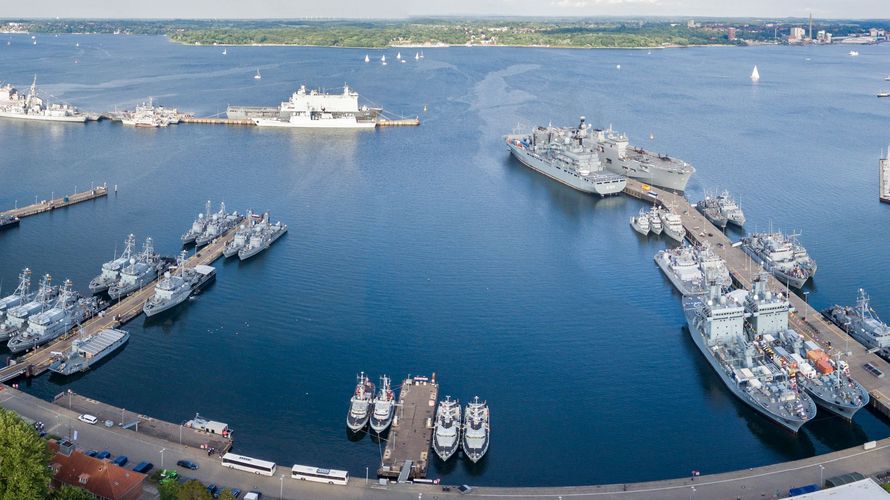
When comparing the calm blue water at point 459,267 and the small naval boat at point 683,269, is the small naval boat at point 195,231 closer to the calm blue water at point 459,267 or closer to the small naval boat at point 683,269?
the calm blue water at point 459,267

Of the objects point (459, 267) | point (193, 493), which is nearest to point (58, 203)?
point (459, 267)

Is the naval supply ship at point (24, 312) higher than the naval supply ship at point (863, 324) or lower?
higher

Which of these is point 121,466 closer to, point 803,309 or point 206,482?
point 206,482

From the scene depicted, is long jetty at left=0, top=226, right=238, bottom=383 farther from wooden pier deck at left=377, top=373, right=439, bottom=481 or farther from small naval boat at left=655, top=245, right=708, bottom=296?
small naval boat at left=655, top=245, right=708, bottom=296

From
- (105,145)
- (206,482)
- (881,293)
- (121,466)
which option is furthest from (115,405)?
(105,145)

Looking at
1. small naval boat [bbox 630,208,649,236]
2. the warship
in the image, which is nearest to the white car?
the warship

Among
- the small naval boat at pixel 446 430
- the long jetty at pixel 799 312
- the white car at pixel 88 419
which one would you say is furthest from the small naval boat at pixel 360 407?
the long jetty at pixel 799 312

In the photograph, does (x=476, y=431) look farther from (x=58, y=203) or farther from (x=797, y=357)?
→ (x=58, y=203)
